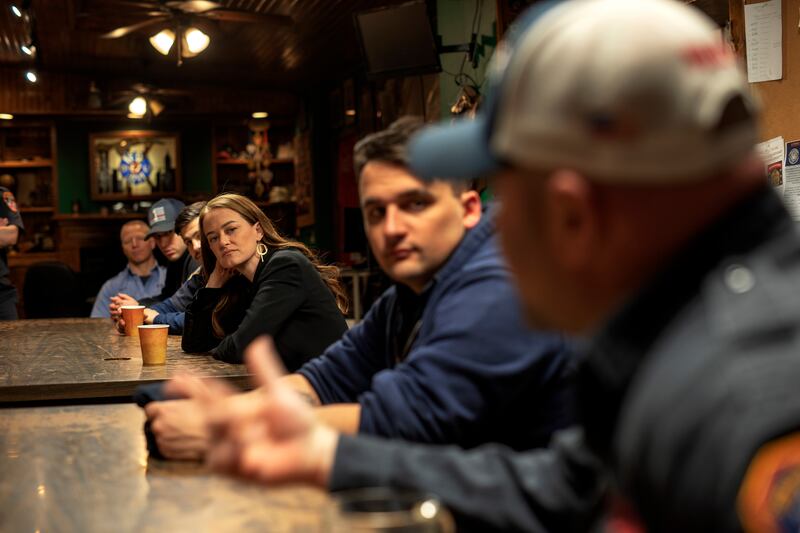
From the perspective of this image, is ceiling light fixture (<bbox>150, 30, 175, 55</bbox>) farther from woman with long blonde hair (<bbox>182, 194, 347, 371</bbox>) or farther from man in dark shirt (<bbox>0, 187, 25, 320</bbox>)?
woman with long blonde hair (<bbox>182, 194, 347, 371</bbox>)

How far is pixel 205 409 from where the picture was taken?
92cm

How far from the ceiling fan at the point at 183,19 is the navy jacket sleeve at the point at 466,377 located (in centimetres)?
503

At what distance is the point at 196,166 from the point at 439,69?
6193 millimetres

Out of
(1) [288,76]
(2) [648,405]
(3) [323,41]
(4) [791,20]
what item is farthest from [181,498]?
(1) [288,76]

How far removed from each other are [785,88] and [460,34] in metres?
3.83

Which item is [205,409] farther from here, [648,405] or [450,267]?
[450,267]

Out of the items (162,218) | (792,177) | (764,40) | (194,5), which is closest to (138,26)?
(194,5)

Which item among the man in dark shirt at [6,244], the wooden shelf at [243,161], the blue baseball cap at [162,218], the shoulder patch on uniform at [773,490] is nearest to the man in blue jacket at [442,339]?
the shoulder patch on uniform at [773,490]

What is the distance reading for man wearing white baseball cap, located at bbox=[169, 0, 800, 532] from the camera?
0.59 metres

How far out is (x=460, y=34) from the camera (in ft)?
22.9

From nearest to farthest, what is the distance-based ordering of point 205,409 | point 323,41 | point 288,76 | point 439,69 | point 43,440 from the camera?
point 205,409, point 43,440, point 439,69, point 323,41, point 288,76

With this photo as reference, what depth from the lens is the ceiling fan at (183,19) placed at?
6102 mm

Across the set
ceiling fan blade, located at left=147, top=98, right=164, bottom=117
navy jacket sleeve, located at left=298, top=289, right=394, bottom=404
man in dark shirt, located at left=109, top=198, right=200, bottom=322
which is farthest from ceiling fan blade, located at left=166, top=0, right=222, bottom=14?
navy jacket sleeve, located at left=298, top=289, right=394, bottom=404

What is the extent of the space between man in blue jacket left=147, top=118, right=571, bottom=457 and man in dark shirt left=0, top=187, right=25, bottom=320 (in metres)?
4.51
